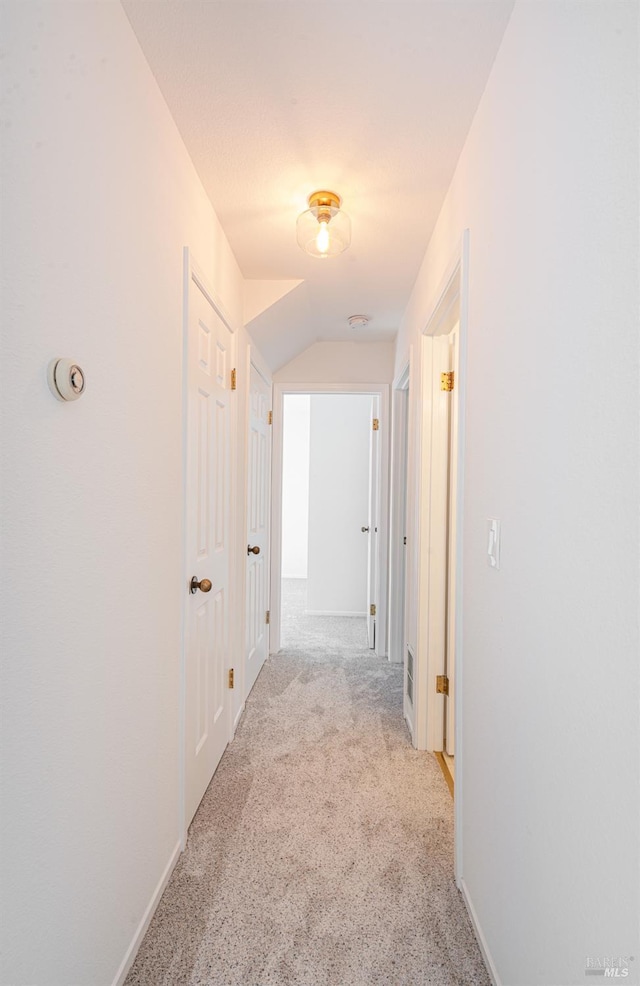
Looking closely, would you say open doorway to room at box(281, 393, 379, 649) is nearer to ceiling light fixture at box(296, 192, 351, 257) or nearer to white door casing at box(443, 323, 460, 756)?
white door casing at box(443, 323, 460, 756)

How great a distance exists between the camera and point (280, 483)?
12.6ft

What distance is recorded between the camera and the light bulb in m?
2.01

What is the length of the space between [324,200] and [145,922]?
94.3 inches

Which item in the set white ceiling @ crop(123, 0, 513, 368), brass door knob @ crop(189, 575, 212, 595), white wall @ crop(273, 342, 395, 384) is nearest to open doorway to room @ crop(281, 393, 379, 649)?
white wall @ crop(273, 342, 395, 384)

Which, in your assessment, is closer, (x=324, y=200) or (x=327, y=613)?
(x=324, y=200)

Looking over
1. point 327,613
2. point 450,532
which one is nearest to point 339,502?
point 327,613

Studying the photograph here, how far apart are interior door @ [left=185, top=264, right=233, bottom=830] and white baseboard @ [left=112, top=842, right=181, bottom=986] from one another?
161 mm

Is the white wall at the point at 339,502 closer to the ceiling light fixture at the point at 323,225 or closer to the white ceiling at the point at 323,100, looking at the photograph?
the white ceiling at the point at 323,100

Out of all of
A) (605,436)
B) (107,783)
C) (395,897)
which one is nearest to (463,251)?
(605,436)

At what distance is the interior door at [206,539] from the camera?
1.82m

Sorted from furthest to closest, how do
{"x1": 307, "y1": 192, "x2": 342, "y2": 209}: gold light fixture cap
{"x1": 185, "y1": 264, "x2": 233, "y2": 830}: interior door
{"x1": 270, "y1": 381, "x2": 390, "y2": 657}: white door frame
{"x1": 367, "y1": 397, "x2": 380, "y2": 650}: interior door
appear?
{"x1": 367, "y1": 397, "x2": 380, "y2": 650}: interior door → {"x1": 270, "y1": 381, "x2": 390, "y2": 657}: white door frame → {"x1": 307, "y1": 192, "x2": 342, "y2": 209}: gold light fixture cap → {"x1": 185, "y1": 264, "x2": 233, "y2": 830}: interior door

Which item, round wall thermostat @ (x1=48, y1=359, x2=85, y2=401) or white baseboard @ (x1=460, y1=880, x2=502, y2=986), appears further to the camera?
white baseboard @ (x1=460, y1=880, x2=502, y2=986)

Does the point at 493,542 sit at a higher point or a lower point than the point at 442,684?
higher

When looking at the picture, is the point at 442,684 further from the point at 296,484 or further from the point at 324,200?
the point at 296,484
